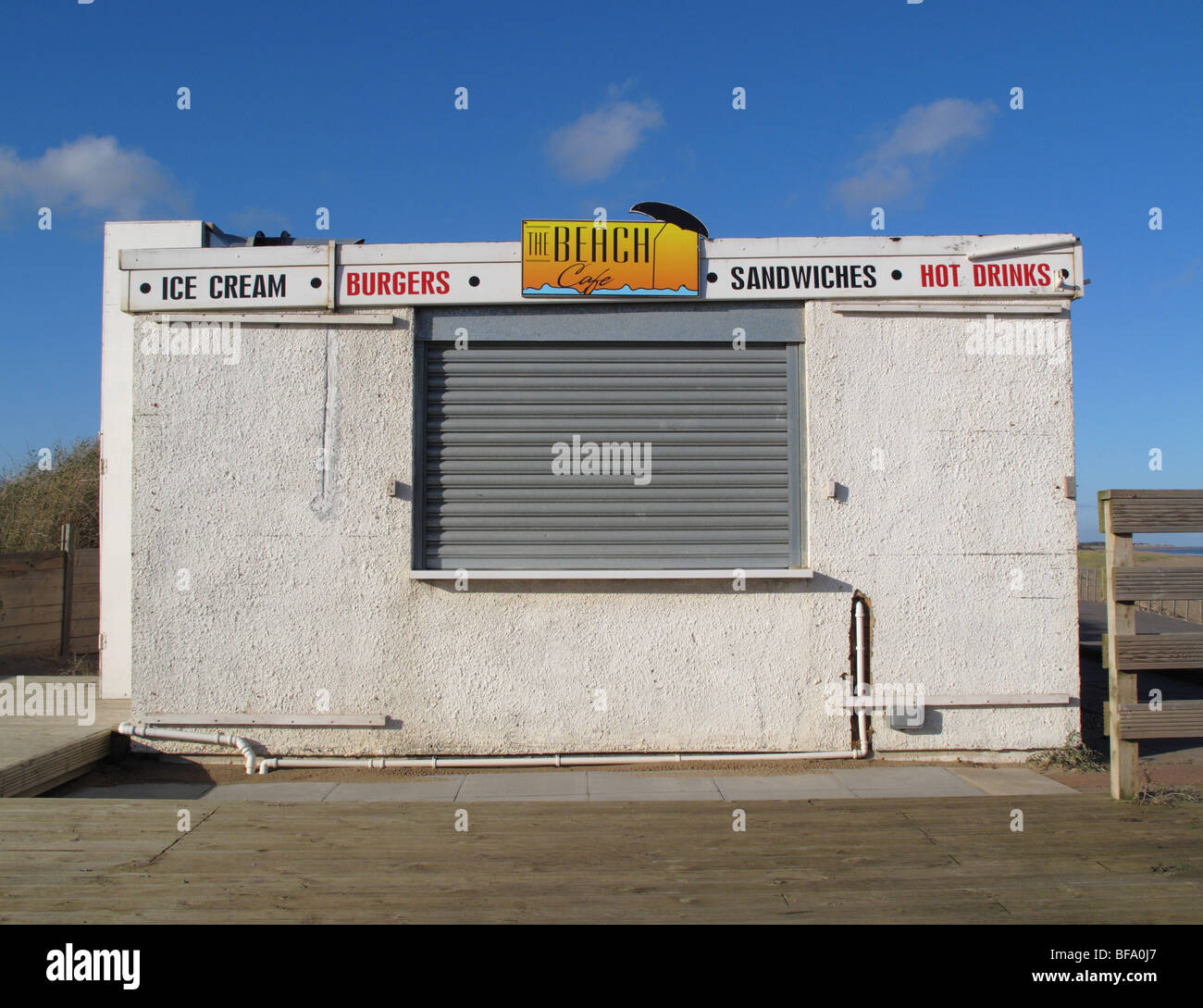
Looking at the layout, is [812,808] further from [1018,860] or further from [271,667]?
[271,667]

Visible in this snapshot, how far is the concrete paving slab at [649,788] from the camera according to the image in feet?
18.1

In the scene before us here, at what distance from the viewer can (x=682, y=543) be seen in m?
6.52

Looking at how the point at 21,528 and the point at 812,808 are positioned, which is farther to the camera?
the point at 21,528

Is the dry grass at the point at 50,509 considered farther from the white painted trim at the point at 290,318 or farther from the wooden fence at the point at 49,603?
the white painted trim at the point at 290,318

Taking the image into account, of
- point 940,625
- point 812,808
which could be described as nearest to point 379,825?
point 812,808

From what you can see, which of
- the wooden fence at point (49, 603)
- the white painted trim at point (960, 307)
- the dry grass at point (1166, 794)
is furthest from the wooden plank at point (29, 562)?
the dry grass at point (1166, 794)

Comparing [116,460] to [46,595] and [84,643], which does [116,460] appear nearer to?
[46,595]

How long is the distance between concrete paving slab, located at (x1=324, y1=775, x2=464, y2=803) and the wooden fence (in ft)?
22.1

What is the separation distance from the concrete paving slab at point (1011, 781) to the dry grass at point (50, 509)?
1194 cm

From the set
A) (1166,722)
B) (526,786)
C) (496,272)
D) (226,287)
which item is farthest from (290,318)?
(1166,722)

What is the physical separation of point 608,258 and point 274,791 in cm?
450

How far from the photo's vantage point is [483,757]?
6.31 m

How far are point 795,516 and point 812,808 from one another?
270 cm
